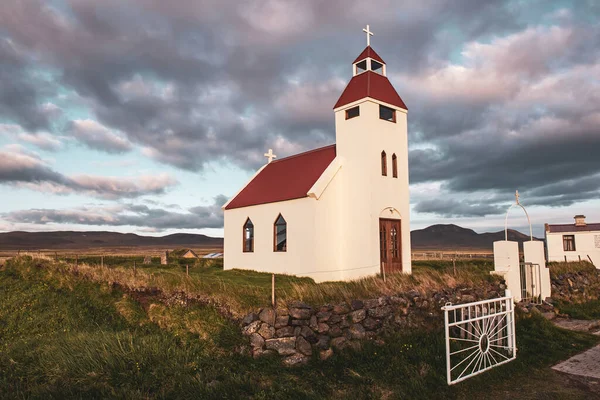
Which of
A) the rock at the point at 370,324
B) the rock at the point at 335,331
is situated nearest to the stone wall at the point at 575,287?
the rock at the point at 370,324

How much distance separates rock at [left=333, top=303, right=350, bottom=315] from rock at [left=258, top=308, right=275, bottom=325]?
5.85 ft

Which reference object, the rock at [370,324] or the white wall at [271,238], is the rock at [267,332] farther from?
the white wall at [271,238]

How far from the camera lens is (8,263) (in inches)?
991

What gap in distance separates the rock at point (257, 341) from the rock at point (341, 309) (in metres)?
2.19

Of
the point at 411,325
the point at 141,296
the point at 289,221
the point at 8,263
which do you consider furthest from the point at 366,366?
the point at 8,263

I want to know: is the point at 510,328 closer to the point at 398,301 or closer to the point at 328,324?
the point at 398,301

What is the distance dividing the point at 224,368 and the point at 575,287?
21070mm

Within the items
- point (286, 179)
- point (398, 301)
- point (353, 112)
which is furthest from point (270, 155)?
point (398, 301)

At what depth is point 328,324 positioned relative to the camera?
11.5m

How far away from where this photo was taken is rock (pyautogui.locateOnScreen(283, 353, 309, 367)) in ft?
33.8

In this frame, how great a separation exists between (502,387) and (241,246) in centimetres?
1686

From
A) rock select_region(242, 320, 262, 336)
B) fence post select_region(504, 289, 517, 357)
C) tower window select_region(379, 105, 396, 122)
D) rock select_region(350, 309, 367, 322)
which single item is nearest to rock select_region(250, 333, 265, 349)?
rock select_region(242, 320, 262, 336)

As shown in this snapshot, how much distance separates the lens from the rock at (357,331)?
11.3 m

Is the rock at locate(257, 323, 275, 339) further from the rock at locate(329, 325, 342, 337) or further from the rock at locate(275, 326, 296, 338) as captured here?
the rock at locate(329, 325, 342, 337)
